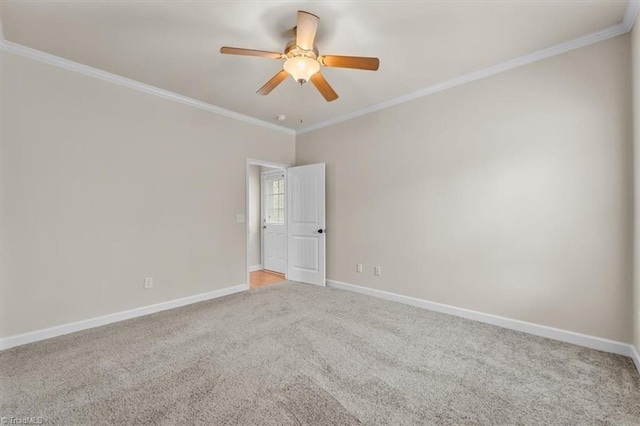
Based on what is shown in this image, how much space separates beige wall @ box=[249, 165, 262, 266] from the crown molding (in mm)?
2853

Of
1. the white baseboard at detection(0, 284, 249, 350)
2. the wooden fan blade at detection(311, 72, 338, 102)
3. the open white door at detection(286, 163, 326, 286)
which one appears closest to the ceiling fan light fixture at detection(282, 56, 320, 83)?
the wooden fan blade at detection(311, 72, 338, 102)

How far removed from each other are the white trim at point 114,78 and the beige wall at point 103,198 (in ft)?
0.20

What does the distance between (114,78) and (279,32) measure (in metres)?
2.04

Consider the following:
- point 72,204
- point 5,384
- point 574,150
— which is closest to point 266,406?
point 5,384

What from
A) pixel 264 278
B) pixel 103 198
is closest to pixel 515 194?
pixel 264 278

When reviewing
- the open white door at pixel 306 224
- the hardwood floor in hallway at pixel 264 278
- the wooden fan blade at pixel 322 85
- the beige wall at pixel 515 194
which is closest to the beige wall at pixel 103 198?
the hardwood floor in hallway at pixel 264 278

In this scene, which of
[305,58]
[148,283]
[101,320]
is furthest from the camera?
[148,283]

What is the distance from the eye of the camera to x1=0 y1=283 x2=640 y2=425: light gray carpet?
163 cm

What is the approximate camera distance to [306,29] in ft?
6.39

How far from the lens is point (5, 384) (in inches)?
74.5

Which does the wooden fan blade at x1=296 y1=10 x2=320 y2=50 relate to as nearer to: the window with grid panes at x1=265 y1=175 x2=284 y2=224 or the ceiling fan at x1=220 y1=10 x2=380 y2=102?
the ceiling fan at x1=220 y1=10 x2=380 y2=102

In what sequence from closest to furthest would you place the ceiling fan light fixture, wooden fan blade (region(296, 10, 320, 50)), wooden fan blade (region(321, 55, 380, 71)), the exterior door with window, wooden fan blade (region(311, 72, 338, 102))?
wooden fan blade (region(296, 10, 320, 50)), wooden fan blade (region(321, 55, 380, 71)), the ceiling fan light fixture, wooden fan blade (region(311, 72, 338, 102)), the exterior door with window

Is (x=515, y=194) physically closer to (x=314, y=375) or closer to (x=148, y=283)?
(x=314, y=375)

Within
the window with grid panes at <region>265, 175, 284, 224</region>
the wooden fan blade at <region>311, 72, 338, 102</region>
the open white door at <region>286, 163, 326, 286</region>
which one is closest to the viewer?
Result: the wooden fan blade at <region>311, 72, 338, 102</region>
